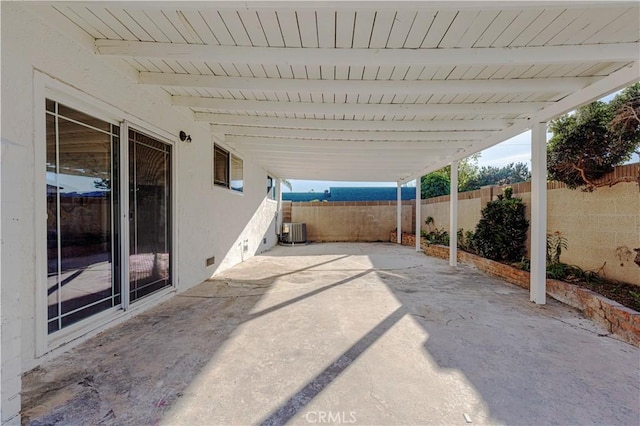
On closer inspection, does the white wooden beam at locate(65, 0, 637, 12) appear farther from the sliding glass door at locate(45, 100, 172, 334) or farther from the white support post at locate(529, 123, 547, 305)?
the white support post at locate(529, 123, 547, 305)

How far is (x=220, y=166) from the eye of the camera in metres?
5.89

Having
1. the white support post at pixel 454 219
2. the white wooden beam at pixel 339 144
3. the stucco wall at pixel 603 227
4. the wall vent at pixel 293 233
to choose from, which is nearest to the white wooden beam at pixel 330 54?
the stucco wall at pixel 603 227

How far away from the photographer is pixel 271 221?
419 inches

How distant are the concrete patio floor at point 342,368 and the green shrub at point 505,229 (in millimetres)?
1856

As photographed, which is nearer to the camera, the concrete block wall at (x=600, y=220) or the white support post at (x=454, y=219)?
the concrete block wall at (x=600, y=220)

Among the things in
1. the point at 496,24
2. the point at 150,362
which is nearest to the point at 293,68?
the point at 496,24

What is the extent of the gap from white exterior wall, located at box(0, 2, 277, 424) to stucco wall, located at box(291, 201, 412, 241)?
738 cm

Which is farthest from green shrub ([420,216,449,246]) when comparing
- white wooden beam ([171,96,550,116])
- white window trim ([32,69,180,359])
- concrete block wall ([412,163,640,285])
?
white window trim ([32,69,180,359])

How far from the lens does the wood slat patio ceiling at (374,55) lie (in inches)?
89.3

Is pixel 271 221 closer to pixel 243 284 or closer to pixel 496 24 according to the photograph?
pixel 243 284

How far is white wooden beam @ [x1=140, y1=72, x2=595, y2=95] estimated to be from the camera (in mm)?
3305

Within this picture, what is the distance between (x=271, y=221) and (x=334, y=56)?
8.34 m

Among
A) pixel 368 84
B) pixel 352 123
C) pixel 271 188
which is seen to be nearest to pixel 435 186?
pixel 271 188

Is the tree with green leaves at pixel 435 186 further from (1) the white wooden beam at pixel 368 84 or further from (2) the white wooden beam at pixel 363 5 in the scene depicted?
(2) the white wooden beam at pixel 363 5
